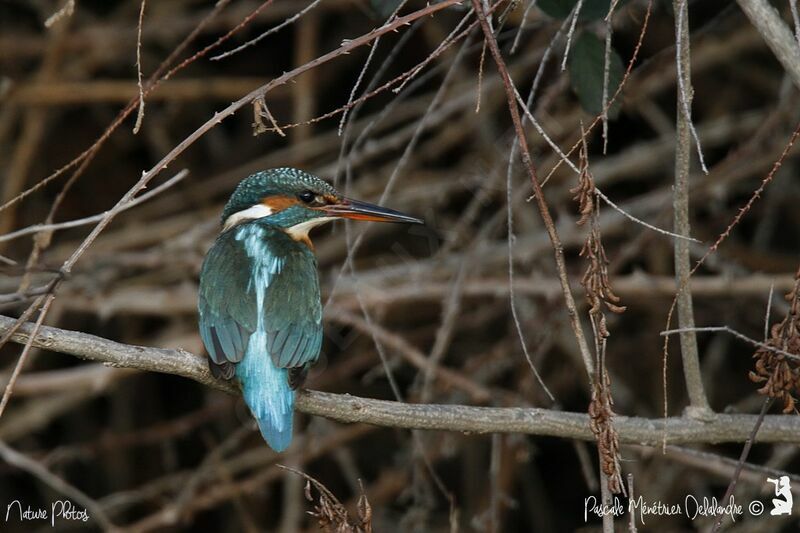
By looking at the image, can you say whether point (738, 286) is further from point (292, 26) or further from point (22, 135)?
point (22, 135)

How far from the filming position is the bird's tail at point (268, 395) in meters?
1.95

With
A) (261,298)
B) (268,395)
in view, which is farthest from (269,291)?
(268,395)

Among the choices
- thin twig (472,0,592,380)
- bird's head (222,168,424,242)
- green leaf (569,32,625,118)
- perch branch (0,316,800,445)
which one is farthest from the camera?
bird's head (222,168,424,242)

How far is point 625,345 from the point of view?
3.68 m

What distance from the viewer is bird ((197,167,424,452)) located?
1982 mm

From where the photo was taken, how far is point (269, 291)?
2186 millimetres

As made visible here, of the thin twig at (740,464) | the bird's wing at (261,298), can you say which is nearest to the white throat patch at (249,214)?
the bird's wing at (261,298)

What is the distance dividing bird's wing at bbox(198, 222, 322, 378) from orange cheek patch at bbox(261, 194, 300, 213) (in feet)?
0.44

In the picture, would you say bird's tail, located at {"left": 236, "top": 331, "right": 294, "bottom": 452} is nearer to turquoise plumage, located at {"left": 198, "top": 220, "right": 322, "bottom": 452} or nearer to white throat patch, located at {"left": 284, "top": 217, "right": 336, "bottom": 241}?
turquoise plumage, located at {"left": 198, "top": 220, "right": 322, "bottom": 452}
